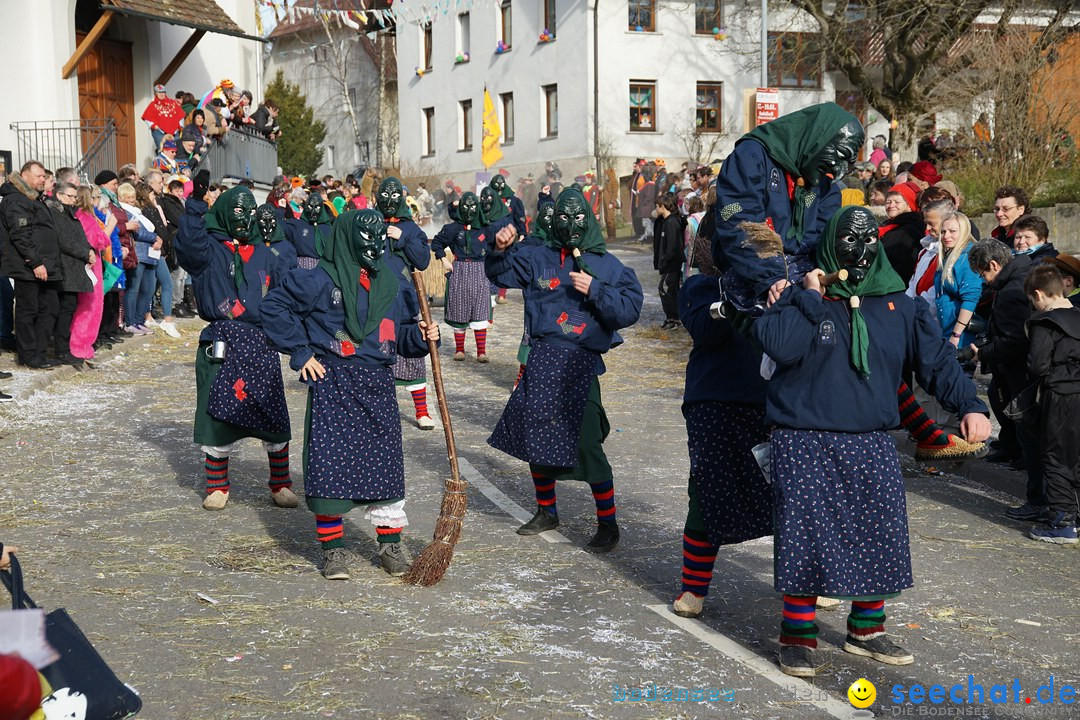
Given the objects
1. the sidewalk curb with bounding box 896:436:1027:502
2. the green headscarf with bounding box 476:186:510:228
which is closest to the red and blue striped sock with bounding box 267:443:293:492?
the sidewalk curb with bounding box 896:436:1027:502

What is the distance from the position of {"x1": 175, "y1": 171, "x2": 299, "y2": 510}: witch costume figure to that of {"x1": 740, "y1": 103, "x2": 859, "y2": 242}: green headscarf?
4113mm

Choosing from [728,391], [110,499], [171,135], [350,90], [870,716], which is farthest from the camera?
[350,90]

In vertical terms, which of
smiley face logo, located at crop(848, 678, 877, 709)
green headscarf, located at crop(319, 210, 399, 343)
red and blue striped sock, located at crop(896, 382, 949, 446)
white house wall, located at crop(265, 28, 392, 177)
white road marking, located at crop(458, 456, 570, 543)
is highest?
white house wall, located at crop(265, 28, 392, 177)

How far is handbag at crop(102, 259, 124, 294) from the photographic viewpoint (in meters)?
15.5

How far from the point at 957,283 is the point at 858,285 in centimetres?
520

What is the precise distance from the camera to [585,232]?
7711mm

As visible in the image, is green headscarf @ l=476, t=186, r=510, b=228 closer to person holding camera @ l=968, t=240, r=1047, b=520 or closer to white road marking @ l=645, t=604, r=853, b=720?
person holding camera @ l=968, t=240, r=1047, b=520

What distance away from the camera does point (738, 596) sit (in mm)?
6418

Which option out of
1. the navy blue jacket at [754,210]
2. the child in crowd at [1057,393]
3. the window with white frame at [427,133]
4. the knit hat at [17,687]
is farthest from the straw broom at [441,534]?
the window with white frame at [427,133]

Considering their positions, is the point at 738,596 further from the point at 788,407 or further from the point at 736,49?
the point at 736,49

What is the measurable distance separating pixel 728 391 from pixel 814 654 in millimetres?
1256

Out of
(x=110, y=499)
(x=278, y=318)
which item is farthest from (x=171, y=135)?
(x=278, y=318)

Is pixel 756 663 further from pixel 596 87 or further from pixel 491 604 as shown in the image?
pixel 596 87

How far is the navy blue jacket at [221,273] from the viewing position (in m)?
8.60
